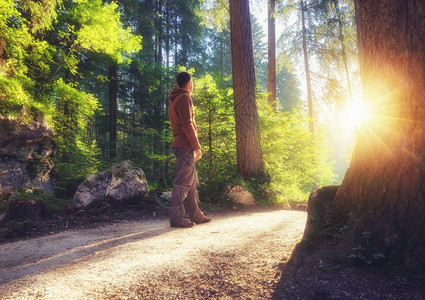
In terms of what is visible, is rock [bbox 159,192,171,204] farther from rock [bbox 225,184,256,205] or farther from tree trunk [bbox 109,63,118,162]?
tree trunk [bbox 109,63,118,162]

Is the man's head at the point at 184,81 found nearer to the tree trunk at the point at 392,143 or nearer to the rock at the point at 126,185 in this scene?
the tree trunk at the point at 392,143

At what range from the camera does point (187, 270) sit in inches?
86.6

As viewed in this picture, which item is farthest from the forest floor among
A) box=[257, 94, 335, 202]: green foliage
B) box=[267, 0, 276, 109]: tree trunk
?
box=[267, 0, 276, 109]: tree trunk

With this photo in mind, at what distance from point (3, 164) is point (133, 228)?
4.47 metres

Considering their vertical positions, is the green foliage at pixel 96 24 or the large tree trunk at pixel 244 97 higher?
the green foliage at pixel 96 24

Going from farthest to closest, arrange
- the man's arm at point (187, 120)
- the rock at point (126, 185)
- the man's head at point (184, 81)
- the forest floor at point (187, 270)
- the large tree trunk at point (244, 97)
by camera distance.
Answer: the large tree trunk at point (244, 97)
the rock at point (126, 185)
the man's head at point (184, 81)
the man's arm at point (187, 120)
the forest floor at point (187, 270)

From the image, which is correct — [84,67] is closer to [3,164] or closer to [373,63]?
[3,164]

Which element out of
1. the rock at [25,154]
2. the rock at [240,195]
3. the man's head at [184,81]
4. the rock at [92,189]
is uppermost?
the man's head at [184,81]

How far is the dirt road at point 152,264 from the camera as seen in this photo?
6.14 feet

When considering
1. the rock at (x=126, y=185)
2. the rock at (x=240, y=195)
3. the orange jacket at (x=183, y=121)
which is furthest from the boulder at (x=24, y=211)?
the rock at (x=240, y=195)

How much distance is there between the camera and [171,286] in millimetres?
1937

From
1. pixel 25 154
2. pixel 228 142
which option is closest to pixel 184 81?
pixel 228 142

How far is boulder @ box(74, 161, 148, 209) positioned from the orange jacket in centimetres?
253

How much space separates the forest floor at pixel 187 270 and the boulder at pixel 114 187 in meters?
1.87
